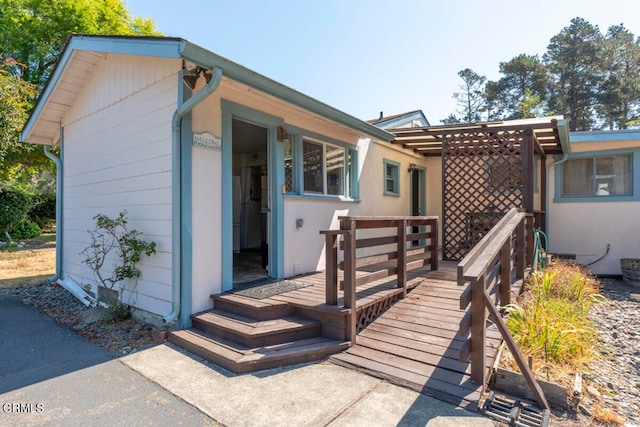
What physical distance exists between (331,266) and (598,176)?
7821 millimetres

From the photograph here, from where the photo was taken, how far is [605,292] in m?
6.32

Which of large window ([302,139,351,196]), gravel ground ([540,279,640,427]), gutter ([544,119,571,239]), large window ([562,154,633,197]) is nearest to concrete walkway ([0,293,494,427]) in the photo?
gravel ground ([540,279,640,427])

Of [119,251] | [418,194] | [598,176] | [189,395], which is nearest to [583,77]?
[598,176]

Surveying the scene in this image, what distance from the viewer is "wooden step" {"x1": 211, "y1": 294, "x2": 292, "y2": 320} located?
3516 millimetres

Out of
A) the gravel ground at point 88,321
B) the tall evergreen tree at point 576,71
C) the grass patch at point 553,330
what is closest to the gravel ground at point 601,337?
the gravel ground at point 88,321

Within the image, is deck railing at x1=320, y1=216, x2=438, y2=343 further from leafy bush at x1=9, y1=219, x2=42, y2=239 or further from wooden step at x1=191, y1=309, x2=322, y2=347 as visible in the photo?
leafy bush at x1=9, y1=219, x2=42, y2=239

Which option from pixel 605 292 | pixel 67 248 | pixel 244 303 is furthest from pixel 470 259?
pixel 67 248

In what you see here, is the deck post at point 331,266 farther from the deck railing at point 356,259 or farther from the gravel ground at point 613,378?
the gravel ground at point 613,378

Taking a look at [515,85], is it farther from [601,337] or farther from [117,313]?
[117,313]

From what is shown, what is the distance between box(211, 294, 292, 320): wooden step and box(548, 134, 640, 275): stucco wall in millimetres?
7438

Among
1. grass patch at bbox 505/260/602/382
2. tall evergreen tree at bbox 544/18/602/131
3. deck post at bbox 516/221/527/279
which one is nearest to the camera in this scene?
grass patch at bbox 505/260/602/382

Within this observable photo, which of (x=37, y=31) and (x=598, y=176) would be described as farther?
(x=37, y=31)

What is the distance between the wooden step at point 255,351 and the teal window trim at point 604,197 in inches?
293

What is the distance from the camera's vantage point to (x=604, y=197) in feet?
25.0
